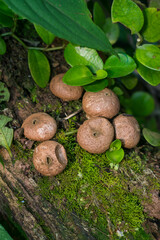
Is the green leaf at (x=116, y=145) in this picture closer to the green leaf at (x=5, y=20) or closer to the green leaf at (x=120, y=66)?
the green leaf at (x=120, y=66)

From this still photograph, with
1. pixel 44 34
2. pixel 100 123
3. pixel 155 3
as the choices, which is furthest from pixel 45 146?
pixel 155 3

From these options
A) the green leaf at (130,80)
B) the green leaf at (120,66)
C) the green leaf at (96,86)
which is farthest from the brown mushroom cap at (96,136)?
the green leaf at (130,80)

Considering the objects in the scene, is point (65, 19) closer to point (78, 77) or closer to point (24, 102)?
point (78, 77)

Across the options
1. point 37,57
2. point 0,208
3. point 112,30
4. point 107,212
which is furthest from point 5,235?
point 112,30

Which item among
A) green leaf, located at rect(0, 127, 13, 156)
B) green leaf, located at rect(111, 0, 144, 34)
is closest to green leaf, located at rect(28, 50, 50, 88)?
green leaf, located at rect(0, 127, 13, 156)

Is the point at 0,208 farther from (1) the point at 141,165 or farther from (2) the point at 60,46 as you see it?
(2) the point at 60,46

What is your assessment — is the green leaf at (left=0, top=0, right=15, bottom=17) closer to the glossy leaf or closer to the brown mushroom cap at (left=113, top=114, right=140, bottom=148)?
the glossy leaf
